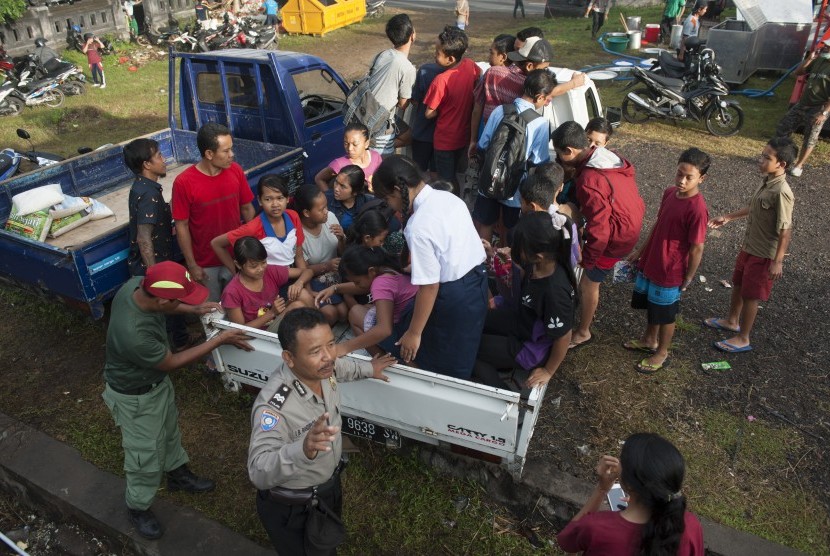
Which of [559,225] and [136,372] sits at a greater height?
[559,225]

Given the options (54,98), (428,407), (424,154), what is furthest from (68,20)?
(428,407)

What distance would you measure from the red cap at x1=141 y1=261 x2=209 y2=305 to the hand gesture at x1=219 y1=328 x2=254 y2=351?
490 millimetres

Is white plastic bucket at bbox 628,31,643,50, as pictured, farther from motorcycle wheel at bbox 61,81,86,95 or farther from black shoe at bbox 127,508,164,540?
black shoe at bbox 127,508,164,540

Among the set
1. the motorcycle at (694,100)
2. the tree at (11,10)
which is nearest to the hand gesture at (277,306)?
the motorcycle at (694,100)

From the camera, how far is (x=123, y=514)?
143 inches

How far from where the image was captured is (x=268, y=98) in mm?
5918

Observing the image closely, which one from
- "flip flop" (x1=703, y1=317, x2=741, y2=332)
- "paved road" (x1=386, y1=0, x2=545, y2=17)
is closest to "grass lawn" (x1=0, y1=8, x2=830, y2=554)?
"flip flop" (x1=703, y1=317, x2=741, y2=332)

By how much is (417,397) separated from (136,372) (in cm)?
152

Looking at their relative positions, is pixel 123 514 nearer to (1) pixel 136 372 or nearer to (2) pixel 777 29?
(1) pixel 136 372

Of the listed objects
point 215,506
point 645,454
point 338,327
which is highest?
point 645,454

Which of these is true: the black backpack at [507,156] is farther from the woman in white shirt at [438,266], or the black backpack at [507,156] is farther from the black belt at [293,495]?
the black belt at [293,495]

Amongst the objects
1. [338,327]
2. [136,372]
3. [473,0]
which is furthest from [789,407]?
[473,0]

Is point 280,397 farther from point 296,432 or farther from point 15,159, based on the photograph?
→ point 15,159

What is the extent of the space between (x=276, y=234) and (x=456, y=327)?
68.9 inches
